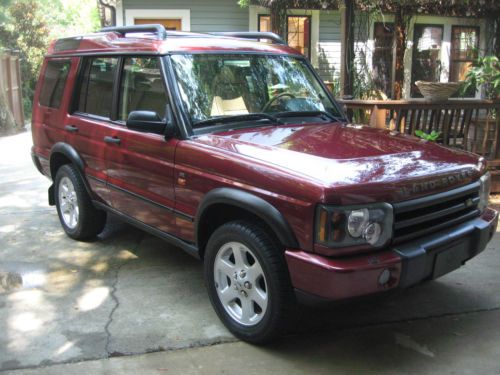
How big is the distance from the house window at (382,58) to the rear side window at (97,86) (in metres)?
9.12

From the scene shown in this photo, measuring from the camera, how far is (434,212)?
307cm

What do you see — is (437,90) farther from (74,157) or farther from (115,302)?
(115,302)

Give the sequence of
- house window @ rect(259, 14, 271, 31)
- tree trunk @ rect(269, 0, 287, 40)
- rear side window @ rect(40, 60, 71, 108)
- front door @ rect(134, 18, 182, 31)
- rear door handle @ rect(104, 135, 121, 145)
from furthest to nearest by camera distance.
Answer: house window @ rect(259, 14, 271, 31)
front door @ rect(134, 18, 182, 31)
tree trunk @ rect(269, 0, 287, 40)
rear side window @ rect(40, 60, 71, 108)
rear door handle @ rect(104, 135, 121, 145)

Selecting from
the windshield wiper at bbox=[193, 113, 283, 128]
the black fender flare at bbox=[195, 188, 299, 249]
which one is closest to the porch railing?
the windshield wiper at bbox=[193, 113, 283, 128]

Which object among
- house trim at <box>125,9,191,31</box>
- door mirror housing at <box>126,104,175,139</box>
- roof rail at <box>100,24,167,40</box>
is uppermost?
house trim at <box>125,9,191,31</box>

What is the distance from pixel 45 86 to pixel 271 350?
383cm

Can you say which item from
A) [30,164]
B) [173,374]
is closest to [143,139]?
[173,374]

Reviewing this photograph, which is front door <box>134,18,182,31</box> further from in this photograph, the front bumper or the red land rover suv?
the front bumper

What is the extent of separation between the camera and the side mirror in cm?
359

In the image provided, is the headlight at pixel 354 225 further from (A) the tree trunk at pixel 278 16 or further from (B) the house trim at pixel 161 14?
(B) the house trim at pixel 161 14

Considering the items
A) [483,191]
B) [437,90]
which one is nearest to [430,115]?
[437,90]

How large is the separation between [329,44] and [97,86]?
885 cm

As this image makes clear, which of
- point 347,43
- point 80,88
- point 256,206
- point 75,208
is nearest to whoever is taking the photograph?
point 256,206

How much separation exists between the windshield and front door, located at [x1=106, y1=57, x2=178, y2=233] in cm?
21
